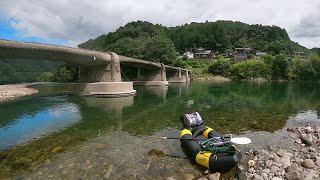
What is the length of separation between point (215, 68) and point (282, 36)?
76917mm

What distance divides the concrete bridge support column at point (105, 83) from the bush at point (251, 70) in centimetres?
5996

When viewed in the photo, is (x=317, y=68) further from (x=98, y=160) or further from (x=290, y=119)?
(x=98, y=160)

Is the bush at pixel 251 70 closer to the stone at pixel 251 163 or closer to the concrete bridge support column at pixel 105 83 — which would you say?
the concrete bridge support column at pixel 105 83

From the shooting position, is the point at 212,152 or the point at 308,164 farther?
the point at 212,152

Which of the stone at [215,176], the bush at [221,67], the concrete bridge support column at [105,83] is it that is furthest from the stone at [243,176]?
the bush at [221,67]

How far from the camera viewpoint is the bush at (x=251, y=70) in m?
83.4

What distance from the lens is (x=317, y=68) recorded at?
73500 mm

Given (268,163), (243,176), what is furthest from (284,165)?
(243,176)

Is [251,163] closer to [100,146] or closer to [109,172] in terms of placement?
[109,172]

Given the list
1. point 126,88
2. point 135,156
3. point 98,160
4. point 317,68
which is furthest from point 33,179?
point 317,68

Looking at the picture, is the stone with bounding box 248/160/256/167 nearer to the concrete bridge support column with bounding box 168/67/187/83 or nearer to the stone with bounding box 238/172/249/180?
the stone with bounding box 238/172/249/180

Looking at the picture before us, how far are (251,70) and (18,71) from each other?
117m

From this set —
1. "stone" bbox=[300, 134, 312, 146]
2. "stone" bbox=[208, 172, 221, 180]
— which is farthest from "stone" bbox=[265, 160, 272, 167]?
"stone" bbox=[300, 134, 312, 146]

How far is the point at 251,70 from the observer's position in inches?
3349
